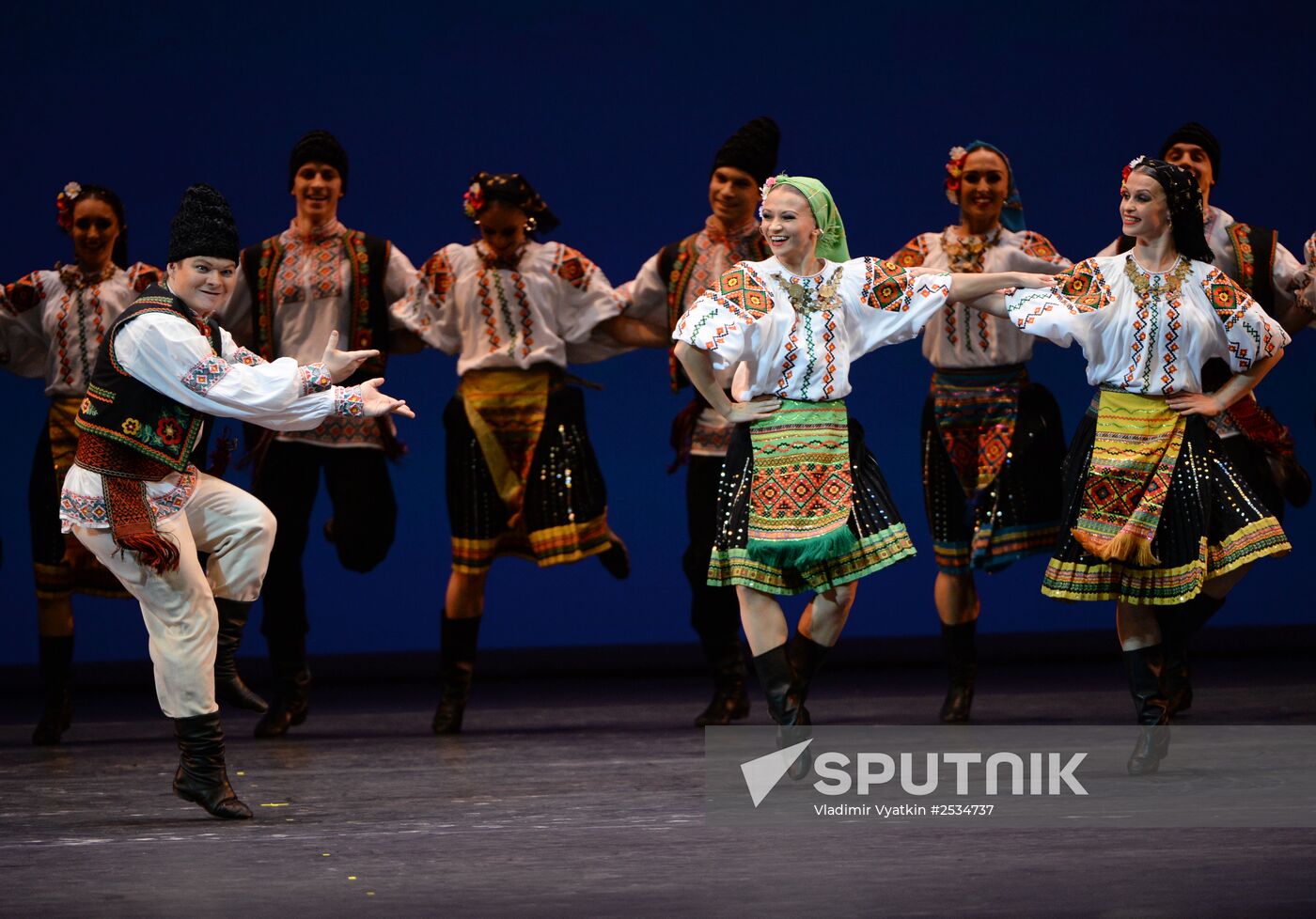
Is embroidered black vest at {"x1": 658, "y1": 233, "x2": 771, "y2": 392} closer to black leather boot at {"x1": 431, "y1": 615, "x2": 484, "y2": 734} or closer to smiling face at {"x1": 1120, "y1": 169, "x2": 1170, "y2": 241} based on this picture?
black leather boot at {"x1": 431, "y1": 615, "x2": 484, "y2": 734}

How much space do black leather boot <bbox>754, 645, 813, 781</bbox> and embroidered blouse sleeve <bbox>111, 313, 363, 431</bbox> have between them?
110cm

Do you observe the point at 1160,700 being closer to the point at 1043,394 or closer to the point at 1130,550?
the point at 1130,550

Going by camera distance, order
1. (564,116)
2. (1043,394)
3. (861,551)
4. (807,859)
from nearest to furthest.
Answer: (807,859) < (861,551) < (1043,394) < (564,116)

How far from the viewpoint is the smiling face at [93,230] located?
5.56 meters

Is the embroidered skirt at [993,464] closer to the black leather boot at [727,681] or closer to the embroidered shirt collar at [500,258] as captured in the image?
the black leather boot at [727,681]

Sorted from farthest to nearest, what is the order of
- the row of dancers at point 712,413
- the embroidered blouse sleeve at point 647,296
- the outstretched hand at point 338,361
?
the embroidered blouse sleeve at point 647,296
the outstretched hand at point 338,361
the row of dancers at point 712,413

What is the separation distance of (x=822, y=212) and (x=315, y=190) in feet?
6.01

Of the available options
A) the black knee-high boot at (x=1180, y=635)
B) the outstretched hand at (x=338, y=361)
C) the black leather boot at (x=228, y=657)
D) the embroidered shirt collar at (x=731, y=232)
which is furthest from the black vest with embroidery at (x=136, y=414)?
the black knee-high boot at (x=1180, y=635)

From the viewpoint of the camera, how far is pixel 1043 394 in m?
5.46

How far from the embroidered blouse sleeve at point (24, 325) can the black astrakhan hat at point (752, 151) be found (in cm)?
204

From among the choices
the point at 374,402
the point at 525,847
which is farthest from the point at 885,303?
the point at 525,847

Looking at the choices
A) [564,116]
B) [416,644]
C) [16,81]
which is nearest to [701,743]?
[416,644]

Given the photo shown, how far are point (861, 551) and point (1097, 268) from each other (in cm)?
89

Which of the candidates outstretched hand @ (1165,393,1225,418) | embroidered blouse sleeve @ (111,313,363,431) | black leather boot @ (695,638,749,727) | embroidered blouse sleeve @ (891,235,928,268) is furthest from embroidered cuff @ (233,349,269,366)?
embroidered blouse sleeve @ (891,235,928,268)
